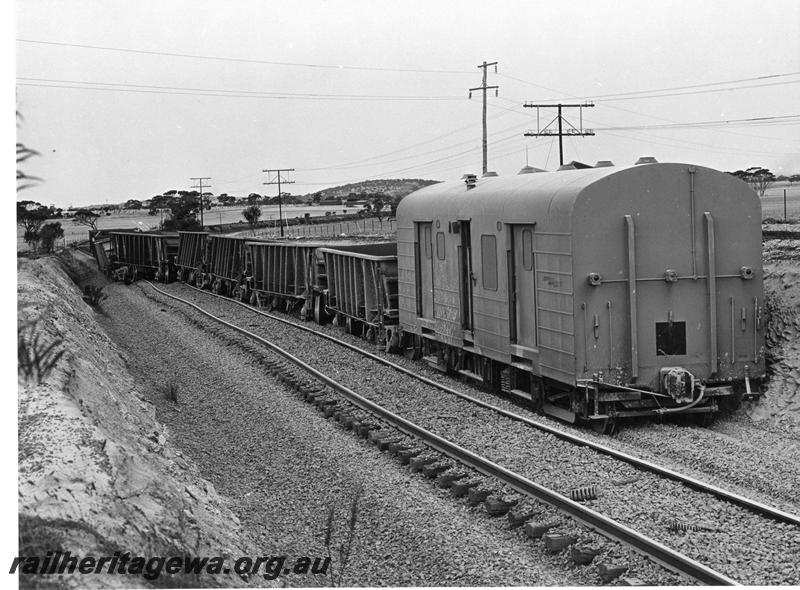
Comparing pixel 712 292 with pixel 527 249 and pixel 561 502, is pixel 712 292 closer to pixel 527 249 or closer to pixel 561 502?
pixel 527 249

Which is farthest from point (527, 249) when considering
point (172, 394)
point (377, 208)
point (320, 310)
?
point (377, 208)

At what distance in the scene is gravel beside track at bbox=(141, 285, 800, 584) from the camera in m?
7.95

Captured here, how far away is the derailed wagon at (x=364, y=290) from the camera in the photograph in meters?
21.3

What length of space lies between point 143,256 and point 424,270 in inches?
1294

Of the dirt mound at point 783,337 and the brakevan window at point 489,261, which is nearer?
the dirt mound at point 783,337

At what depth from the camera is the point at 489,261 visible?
49.9 feet

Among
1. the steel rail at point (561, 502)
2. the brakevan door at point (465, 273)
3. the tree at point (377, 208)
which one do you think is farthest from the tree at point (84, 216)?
the tree at point (377, 208)

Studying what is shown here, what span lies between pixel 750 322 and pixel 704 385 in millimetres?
1132

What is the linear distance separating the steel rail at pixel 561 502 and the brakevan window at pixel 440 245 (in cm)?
323

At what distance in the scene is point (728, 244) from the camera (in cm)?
1320

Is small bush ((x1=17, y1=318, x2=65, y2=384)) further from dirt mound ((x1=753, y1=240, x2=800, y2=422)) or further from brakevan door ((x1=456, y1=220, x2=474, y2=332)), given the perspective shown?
dirt mound ((x1=753, y1=240, x2=800, y2=422))

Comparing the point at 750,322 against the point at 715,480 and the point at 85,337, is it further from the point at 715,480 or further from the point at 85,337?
the point at 85,337

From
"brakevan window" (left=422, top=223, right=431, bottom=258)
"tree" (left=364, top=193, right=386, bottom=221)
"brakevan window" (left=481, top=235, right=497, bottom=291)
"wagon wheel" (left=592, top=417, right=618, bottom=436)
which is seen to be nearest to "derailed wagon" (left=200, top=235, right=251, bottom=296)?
"brakevan window" (left=422, top=223, right=431, bottom=258)

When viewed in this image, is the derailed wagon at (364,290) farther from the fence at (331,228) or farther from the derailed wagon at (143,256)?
the fence at (331,228)
